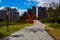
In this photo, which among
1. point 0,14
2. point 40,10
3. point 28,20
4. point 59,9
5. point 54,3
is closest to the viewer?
point 59,9

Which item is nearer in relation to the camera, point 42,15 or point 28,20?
point 28,20

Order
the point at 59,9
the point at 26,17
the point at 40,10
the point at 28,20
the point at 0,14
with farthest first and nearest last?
the point at 40,10 < the point at 0,14 < the point at 26,17 < the point at 28,20 < the point at 59,9

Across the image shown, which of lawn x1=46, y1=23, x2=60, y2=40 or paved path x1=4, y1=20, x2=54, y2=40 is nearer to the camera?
paved path x1=4, y1=20, x2=54, y2=40

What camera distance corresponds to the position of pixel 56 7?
5012 cm

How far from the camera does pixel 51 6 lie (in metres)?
53.2

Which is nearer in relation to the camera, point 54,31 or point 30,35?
point 30,35

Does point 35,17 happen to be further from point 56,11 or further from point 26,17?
point 56,11

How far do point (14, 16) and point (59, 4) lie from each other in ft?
166

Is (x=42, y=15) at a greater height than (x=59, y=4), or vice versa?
(x=59, y=4)

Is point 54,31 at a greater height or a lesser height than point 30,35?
lesser

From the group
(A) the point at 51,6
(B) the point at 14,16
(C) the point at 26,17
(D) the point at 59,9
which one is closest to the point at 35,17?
(C) the point at 26,17

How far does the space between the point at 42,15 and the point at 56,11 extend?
47.5m

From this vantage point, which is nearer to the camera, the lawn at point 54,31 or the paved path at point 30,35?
the paved path at point 30,35

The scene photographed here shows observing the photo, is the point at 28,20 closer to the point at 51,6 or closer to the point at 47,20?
the point at 47,20
